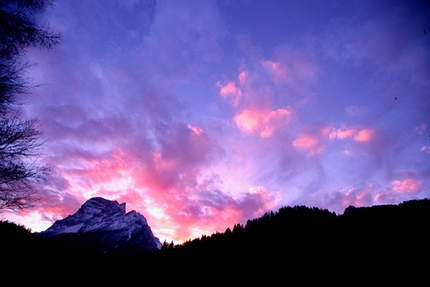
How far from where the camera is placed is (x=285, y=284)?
9.30m

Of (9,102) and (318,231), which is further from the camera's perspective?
(318,231)

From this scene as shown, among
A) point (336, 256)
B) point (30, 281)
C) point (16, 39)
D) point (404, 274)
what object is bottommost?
point (30, 281)

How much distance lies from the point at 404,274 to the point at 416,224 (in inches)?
172

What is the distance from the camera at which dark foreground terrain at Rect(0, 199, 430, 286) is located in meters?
8.12

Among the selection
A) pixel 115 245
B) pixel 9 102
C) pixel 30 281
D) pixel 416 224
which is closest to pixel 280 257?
pixel 416 224

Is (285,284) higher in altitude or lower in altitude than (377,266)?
lower

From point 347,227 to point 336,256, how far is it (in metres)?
3.25

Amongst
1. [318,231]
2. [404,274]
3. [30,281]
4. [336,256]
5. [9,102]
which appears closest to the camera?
[404,274]

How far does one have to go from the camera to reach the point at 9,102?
809cm

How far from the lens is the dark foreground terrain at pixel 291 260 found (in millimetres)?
8125

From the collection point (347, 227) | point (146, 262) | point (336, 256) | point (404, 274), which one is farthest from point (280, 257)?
point (146, 262)

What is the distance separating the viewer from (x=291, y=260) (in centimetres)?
1089

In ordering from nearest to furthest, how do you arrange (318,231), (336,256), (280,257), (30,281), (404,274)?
(404,274) < (30,281) < (336,256) < (280,257) < (318,231)

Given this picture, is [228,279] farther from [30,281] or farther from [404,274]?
[30,281]
